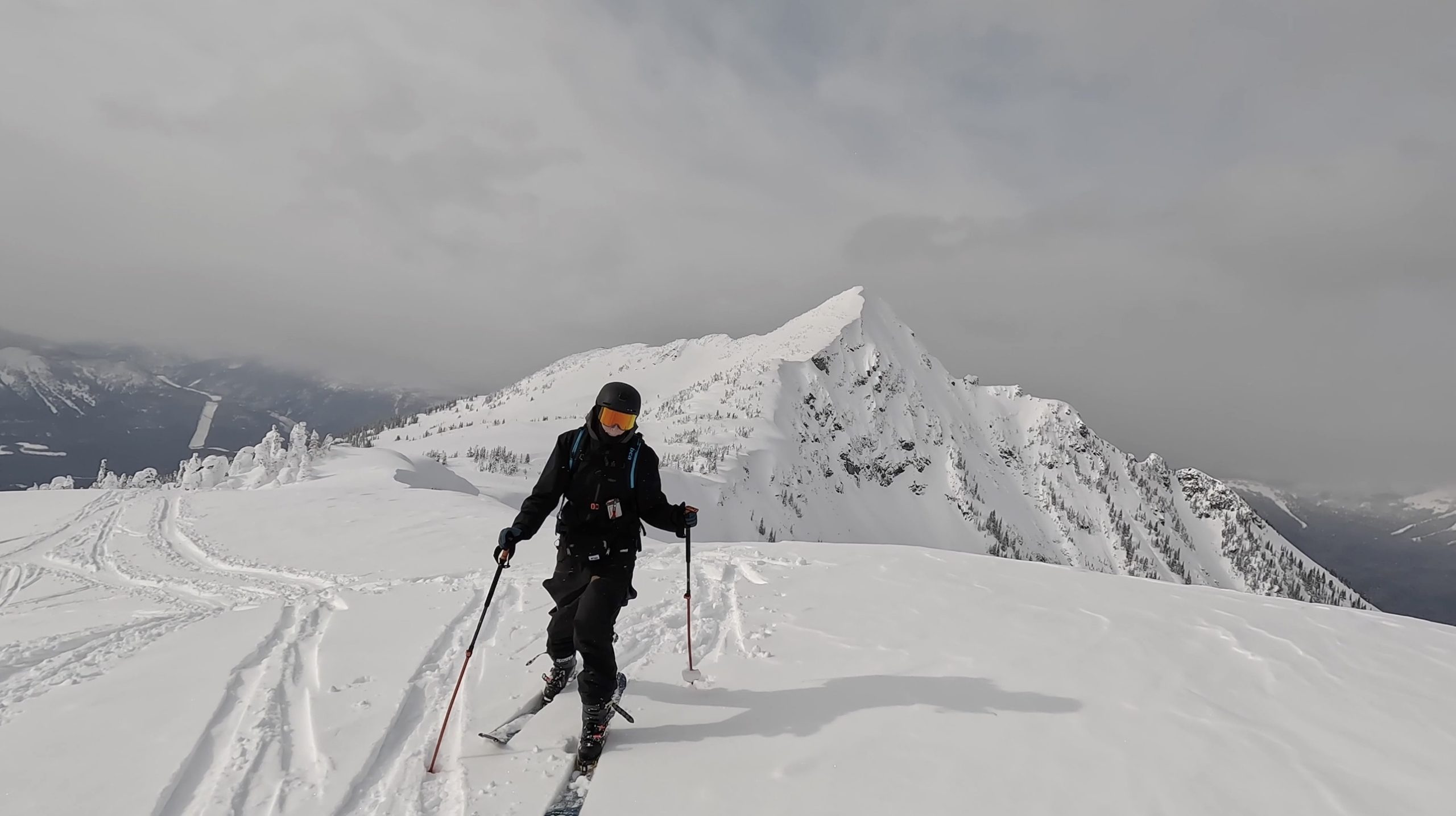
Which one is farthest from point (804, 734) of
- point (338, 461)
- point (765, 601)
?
point (338, 461)

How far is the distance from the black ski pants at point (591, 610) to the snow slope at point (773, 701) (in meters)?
0.58

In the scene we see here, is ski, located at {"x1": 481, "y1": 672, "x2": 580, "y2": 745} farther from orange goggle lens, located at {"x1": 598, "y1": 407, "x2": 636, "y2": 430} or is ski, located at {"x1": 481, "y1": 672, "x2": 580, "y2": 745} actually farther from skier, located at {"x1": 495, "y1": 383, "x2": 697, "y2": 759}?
orange goggle lens, located at {"x1": 598, "y1": 407, "x2": 636, "y2": 430}

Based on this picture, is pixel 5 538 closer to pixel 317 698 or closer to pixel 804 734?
pixel 317 698

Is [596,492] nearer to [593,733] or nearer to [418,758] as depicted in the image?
[593,733]

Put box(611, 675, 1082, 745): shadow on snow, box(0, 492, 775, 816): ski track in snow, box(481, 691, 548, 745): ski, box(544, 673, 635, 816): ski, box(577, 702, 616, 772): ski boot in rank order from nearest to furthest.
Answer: box(544, 673, 635, 816): ski < box(0, 492, 775, 816): ski track in snow < box(577, 702, 616, 772): ski boot < box(481, 691, 548, 745): ski < box(611, 675, 1082, 745): shadow on snow

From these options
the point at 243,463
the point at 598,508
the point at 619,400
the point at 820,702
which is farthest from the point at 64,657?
the point at 243,463

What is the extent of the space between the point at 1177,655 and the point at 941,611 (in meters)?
2.76

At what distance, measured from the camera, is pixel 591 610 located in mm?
5395

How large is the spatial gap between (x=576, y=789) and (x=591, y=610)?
52.9 inches

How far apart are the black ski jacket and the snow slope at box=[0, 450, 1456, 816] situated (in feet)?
5.89

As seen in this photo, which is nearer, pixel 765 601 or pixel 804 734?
pixel 804 734

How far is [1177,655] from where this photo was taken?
735 cm

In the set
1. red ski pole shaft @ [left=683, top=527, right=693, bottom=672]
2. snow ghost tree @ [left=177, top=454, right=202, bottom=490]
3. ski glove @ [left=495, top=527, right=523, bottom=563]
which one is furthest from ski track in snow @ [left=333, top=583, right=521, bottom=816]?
snow ghost tree @ [left=177, top=454, right=202, bottom=490]

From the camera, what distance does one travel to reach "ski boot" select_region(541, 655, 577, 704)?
19.4 ft
